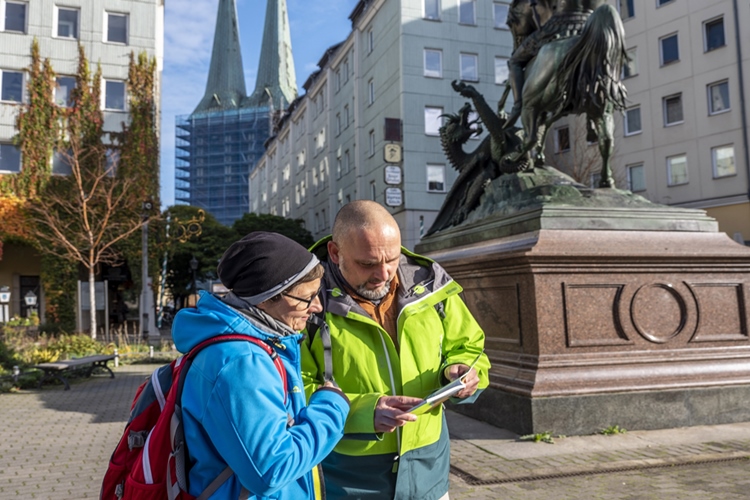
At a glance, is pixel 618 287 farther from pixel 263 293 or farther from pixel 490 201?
pixel 263 293

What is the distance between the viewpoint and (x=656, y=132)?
106 ft

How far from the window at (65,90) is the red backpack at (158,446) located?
31490 millimetres

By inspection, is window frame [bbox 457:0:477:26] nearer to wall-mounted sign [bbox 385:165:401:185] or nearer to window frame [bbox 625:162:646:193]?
window frame [bbox 625:162:646:193]

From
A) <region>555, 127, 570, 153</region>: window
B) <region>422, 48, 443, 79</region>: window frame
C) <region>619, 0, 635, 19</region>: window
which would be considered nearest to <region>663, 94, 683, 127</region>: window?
<region>555, 127, 570, 153</region>: window

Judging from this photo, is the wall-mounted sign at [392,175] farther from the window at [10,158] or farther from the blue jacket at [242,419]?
the window at [10,158]

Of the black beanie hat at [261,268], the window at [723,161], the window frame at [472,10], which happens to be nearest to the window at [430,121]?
the window frame at [472,10]

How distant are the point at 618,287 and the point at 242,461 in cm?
578

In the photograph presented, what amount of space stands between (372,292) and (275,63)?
141m

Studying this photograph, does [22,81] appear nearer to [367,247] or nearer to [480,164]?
[480,164]

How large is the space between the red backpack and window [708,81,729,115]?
32400 millimetres

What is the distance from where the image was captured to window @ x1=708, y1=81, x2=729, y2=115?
29500 mm

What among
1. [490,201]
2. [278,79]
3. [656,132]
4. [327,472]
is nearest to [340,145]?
[656,132]

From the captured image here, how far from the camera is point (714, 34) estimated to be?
2995 centimetres

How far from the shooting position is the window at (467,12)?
37.0m
